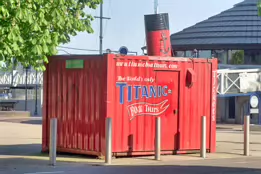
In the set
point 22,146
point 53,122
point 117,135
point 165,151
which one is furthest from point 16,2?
point 22,146

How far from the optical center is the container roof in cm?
4853

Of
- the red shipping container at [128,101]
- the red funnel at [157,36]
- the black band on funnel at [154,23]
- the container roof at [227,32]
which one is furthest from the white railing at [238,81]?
the red shipping container at [128,101]

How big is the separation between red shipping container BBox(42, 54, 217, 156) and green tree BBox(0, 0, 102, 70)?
1.20m

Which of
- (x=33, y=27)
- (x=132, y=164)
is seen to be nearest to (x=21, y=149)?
(x=132, y=164)

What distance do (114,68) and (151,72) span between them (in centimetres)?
118

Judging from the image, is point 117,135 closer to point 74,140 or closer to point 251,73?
point 74,140

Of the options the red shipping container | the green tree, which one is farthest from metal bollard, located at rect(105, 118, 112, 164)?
the green tree

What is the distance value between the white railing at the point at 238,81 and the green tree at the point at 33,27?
20.3m

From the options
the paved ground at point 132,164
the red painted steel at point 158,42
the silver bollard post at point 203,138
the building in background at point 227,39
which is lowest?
the paved ground at point 132,164

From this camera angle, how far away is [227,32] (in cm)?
5144

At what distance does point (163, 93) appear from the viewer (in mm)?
14992

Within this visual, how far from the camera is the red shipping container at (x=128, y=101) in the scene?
14094mm

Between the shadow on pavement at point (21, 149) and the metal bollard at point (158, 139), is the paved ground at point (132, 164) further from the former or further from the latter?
the metal bollard at point (158, 139)

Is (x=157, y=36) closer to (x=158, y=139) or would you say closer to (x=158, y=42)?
(x=158, y=42)
